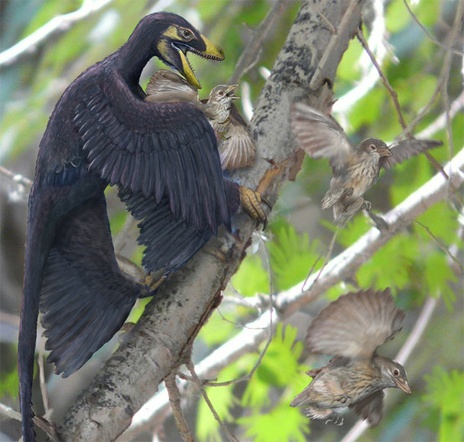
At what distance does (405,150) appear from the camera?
1.90 ft

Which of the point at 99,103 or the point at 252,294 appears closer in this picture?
the point at 99,103

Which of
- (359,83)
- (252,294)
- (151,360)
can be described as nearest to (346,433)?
(252,294)

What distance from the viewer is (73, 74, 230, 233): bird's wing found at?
53 cm

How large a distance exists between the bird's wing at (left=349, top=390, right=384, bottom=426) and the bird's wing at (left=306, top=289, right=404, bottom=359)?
4 centimetres

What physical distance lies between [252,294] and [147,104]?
45cm

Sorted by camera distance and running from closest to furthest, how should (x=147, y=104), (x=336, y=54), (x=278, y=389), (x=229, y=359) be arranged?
(x=147, y=104) < (x=336, y=54) < (x=229, y=359) < (x=278, y=389)

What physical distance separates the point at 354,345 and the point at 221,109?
0.19m

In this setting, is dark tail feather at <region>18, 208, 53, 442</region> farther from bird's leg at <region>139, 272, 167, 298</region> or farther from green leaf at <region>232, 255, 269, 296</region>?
green leaf at <region>232, 255, 269, 296</region>

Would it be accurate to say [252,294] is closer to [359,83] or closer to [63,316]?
[359,83]

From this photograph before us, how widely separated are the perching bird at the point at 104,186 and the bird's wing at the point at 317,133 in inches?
2.4

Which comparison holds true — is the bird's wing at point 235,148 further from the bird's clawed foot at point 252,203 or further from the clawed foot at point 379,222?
the clawed foot at point 379,222

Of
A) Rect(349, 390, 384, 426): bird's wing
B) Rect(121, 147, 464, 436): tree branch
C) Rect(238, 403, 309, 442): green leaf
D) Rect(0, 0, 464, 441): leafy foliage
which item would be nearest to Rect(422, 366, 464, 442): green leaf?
Rect(0, 0, 464, 441): leafy foliage

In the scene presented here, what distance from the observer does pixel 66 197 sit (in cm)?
54

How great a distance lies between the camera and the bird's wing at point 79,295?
551 mm
